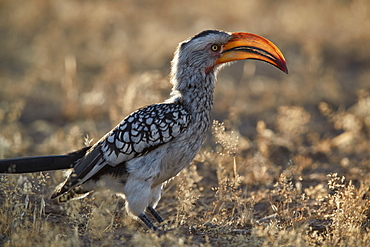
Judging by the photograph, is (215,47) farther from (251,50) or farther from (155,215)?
(155,215)

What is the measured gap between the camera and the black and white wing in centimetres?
386

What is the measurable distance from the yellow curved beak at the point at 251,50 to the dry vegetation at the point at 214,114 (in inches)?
24.2

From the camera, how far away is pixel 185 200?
3879 mm

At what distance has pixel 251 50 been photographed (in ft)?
13.6

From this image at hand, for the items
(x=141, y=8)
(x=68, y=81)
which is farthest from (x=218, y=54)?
(x=141, y=8)

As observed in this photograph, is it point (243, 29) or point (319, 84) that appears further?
point (243, 29)

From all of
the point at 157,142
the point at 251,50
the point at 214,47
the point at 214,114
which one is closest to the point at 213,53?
the point at 214,47

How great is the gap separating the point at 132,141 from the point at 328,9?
29.9ft

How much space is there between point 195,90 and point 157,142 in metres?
0.58

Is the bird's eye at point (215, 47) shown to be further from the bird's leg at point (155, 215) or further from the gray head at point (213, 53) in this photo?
the bird's leg at point (155, 215)

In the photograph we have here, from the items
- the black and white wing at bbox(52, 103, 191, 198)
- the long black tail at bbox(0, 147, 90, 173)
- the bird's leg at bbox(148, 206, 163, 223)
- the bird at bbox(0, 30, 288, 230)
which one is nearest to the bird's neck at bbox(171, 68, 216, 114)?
the bird at bbox(0, 30, 288, 230)

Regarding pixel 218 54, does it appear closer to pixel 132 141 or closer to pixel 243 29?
pixel 132 141

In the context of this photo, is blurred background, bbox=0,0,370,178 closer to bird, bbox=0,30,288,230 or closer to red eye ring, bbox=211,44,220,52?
bird, bbox=0,30,288,230

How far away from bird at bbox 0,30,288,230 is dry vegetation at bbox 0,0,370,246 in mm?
186
